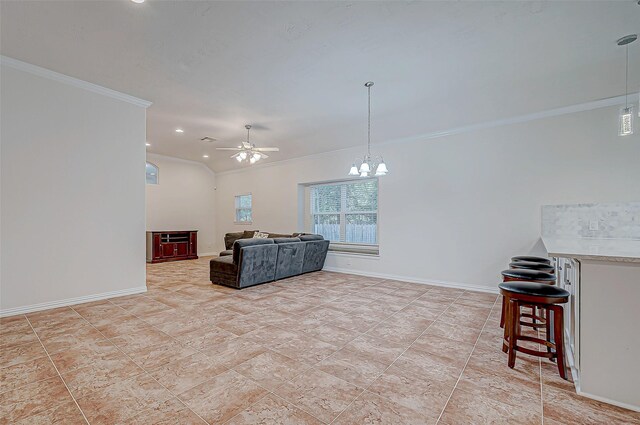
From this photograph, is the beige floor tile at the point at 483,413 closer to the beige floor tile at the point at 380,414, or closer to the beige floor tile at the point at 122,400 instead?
the beige floor tile at the point at 380,414

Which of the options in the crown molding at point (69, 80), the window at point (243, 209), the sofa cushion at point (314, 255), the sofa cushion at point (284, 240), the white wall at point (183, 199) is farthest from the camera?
the window at point (243, 209)

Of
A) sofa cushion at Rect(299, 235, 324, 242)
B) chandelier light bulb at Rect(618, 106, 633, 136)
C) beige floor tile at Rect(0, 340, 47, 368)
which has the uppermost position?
chandelier light bulb at Rect(618, 106, 633, 136)

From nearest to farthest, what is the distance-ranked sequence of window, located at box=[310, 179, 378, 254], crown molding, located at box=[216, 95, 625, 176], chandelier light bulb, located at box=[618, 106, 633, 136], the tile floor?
the tile floor, chandelier light bulb, located at box=[618, 106, 633, 136], crown molding, located at box=[216, 95, 625, 176], window, located at box=[310, 179, 378, 254]

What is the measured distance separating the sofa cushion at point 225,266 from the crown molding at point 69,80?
283 centimetres

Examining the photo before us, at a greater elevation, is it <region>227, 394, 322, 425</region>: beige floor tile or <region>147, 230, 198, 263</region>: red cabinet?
<region>147, 230, 198, 263</region>: red cabinet

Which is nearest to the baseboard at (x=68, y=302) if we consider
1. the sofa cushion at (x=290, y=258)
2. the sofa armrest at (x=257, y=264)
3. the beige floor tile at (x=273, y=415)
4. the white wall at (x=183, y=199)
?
the sofa armrest at (x=257, y=264)

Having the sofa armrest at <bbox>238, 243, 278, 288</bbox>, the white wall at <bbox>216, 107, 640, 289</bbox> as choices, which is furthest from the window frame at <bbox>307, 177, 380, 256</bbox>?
the sofa armrest at <bbox>238, 243, 278, 288</bbox>

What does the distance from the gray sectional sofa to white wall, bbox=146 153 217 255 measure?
4080 mm

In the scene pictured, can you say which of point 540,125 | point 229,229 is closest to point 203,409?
point 540,125

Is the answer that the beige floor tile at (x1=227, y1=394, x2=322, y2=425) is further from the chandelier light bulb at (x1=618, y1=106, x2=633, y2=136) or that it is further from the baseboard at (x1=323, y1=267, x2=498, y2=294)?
the baseboard at (x1=323, y1=267, x2=498, y2=294)

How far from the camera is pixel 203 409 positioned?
1.78 meters

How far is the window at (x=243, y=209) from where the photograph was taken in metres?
8.88

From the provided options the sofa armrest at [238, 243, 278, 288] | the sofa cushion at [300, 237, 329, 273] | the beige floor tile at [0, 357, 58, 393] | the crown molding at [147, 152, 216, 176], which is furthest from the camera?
the crown molding at [147, 152, 216, 176]

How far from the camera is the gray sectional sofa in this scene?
475cm
